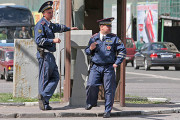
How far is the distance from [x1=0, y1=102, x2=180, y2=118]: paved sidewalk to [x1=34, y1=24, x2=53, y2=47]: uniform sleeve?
121 cm

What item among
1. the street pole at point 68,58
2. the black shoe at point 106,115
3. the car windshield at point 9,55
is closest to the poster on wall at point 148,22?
the car windshield at point 9,55

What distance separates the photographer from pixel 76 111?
382 inches

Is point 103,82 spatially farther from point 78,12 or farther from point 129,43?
point 129,43

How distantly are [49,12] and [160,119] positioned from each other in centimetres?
284

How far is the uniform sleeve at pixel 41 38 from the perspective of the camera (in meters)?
9.73

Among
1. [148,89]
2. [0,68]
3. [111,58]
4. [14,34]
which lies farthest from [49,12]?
[14,34]

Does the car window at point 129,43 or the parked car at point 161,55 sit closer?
the parked car at point 161,55

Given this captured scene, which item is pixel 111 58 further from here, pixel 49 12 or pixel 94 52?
pixel 49 12

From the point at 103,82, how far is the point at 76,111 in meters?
0.72

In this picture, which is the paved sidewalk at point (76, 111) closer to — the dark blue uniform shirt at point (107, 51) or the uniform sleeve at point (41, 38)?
the dark blue uniform shirt at point (107, 51)

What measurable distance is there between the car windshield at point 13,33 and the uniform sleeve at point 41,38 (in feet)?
57.5

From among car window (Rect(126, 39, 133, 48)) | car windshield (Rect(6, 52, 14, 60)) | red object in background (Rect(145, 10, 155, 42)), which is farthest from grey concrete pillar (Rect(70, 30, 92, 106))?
red object in background (Rect(145, 10, 155, 42))

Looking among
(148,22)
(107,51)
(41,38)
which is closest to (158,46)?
(41,38)

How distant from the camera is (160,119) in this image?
9.25 metres
